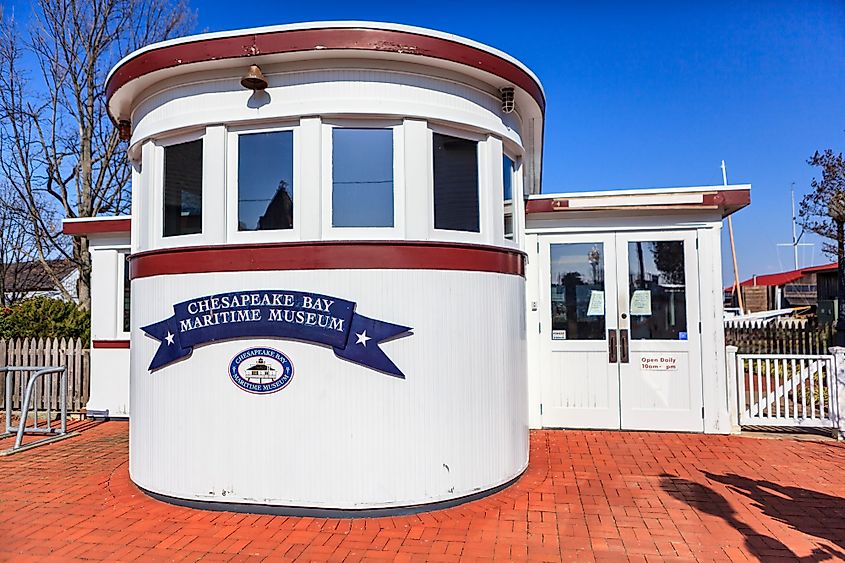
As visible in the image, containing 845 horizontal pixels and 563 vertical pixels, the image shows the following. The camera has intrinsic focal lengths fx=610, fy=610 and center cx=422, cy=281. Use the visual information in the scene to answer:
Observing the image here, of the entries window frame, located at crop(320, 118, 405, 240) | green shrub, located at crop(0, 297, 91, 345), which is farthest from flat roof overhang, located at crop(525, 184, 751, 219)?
green shrub, located at crop(0, 297, 91, 345)

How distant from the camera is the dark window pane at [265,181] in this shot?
17.2 ft

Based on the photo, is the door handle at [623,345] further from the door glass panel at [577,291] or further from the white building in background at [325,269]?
the white building in background at [325,269]

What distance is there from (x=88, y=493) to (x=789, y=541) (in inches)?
235

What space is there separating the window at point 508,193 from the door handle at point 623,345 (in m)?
2.56

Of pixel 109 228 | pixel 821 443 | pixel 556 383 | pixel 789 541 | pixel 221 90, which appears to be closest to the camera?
pixel 789 541

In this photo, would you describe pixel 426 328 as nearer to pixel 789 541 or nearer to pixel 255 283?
pixel 255 283

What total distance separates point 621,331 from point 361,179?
4439 mm

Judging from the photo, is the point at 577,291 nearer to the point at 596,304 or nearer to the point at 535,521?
the point at 596,304

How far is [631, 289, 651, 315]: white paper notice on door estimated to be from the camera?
7.98 m

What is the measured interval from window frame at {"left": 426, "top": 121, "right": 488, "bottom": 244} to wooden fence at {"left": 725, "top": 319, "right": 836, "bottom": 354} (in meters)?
11.7

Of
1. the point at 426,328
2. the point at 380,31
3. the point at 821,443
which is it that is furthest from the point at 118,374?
the point at 821,443

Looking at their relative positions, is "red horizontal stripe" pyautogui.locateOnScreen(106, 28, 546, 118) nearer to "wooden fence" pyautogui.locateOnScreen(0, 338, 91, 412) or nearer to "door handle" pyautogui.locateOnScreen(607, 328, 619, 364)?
"door handle" pyautogui.locateOnScreen(607, 328, 619, 364)

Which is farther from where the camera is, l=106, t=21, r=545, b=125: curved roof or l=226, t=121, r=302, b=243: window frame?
l=226, t=121, r=302, b=243: window frame

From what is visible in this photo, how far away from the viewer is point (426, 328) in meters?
5.13
